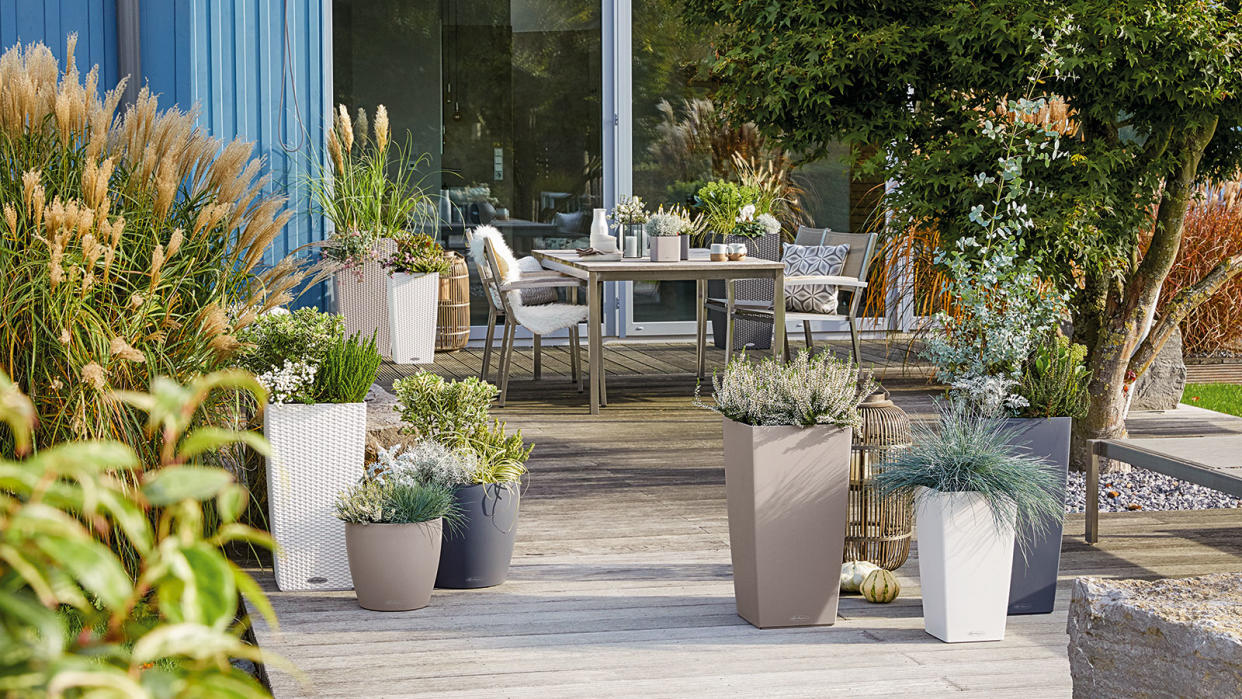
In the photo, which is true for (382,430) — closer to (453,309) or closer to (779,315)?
(779,315)

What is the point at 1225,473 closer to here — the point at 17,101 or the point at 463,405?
the point at 463,405

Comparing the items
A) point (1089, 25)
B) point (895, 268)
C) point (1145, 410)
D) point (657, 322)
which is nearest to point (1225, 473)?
point (1089, 25)

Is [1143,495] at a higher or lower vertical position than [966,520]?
lower

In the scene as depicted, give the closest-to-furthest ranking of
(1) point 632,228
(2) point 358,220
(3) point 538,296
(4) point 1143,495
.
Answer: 1. (4) point 1143,495
2. (1) point 632,228
3. (3) point 538,296
4. (2) point 358,220

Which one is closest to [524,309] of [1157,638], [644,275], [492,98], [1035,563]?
[644,275]

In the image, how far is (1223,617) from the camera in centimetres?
230

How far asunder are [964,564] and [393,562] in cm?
147

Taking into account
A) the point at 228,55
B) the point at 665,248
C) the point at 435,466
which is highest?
the point at 228,55

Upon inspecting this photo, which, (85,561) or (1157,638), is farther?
Result: (1157,638)

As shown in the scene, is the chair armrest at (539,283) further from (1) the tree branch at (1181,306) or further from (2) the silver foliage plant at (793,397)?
(2) the silver foliage plant at (793,397)

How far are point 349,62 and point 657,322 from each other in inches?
117

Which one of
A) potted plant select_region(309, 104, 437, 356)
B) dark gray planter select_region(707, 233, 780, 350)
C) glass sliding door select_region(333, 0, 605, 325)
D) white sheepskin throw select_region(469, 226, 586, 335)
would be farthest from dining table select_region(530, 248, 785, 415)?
glass sliding door select_region(333, 0, 605, 325)

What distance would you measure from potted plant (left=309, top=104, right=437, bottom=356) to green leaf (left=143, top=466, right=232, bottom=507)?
7.64 metres

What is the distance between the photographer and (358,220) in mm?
8406
